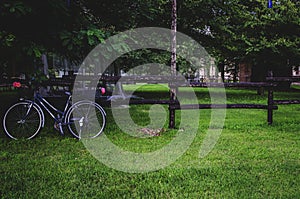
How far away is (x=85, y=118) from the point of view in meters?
5.91

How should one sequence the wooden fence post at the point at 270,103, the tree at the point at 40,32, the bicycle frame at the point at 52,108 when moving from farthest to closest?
the wooden fence post at the point at 270,103, the bicycle frame at the point at 52,108, the tree at the point at 40,32

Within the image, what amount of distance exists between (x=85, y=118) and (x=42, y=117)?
30.8 inches

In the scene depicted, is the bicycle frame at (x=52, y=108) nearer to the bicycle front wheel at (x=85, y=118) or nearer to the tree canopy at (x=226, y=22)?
the bicycle front wheel at (x=85, y=118)

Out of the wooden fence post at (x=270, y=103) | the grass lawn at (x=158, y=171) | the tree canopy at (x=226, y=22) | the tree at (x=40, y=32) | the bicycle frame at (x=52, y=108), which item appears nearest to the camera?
the grass lawn at (x=158, y=171)

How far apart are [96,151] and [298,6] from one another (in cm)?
1543

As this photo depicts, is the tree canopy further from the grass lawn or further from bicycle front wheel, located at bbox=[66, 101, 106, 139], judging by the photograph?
the grass lawn

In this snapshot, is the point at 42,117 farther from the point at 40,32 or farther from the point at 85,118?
the point at 40,32

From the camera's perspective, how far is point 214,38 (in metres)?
16.8

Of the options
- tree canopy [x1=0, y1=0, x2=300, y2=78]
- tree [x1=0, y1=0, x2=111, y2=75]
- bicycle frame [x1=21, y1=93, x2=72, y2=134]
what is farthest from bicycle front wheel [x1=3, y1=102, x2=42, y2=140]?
tree canopy [x1=0, y1=0, x2=300, y2=78]

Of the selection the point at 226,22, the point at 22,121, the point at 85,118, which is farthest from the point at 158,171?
the point at 226,22

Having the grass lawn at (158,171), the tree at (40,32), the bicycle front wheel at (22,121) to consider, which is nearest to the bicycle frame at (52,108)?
the bicycle front wheel at (22,121)

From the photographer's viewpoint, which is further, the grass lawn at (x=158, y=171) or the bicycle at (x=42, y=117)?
the bicycle at (x=42, y=117)

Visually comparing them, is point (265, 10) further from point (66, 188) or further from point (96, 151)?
point (66, 188)

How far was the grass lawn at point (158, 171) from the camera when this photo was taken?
337 centimetres
